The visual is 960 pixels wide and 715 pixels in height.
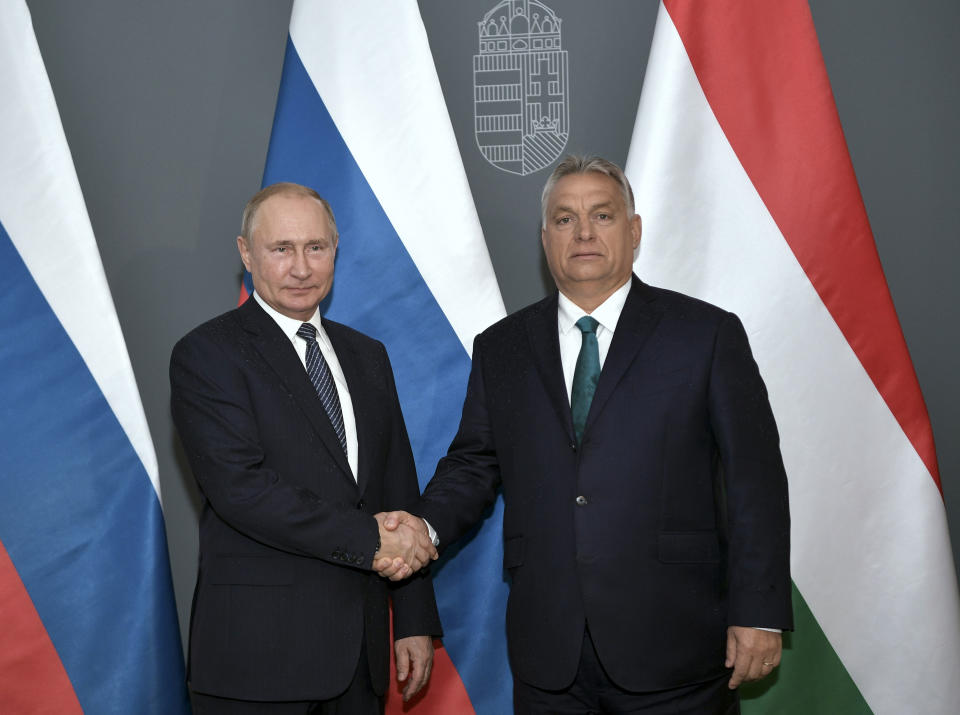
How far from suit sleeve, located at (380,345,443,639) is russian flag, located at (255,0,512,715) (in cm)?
27

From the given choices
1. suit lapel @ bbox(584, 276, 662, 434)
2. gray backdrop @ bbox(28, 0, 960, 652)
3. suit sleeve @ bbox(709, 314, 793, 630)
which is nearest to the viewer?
suit sleeve @ bbox(709, 314, 793, 630)

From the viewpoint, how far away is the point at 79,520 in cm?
207

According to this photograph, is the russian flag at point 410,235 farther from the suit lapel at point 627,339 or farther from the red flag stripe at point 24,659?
the red flag stripe at point 24,659

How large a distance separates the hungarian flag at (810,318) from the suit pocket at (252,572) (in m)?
1.15

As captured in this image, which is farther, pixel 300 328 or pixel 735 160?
pixel 735 160

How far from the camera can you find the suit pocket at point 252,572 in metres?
1.69

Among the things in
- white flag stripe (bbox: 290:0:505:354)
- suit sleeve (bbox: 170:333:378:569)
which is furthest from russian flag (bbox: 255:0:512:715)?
suit sleeve (bbox: 170:333:378:569)

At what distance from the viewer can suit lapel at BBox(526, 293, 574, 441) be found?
1770 millimetres

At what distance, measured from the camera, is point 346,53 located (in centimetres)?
226

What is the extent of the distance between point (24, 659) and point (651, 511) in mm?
1507

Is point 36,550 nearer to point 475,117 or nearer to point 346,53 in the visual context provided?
point 346,53

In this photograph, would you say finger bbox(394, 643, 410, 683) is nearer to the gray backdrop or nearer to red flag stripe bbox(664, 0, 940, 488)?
the gray backdrop

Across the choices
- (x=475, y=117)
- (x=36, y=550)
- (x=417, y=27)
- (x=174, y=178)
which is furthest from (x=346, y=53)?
(x=36, y=550)

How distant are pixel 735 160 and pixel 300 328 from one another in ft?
3.85
